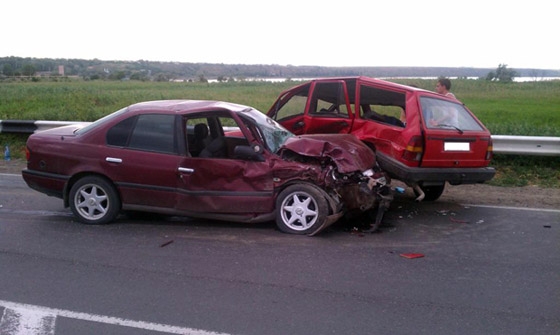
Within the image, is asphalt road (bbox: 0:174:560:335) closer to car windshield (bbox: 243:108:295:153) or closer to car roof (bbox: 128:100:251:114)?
car windshield (bbox: 243:108:295:153)

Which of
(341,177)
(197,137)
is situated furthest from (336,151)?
(197,137)

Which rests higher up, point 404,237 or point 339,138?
point 339,138

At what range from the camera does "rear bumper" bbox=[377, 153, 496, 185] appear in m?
7.87

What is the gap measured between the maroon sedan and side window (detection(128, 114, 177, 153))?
0.5 inches

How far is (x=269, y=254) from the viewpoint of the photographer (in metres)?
6.32

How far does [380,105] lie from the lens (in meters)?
9.01

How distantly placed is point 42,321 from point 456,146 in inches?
216

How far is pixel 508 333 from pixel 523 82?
39.3 m

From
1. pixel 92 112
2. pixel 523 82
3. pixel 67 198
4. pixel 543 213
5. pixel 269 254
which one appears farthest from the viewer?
pixel 523 82

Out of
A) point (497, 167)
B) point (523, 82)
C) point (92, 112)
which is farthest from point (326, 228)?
point (523, 82)

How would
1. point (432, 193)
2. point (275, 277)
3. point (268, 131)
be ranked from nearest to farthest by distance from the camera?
point (275, 277) → point (268, 131) → point (432, 193)

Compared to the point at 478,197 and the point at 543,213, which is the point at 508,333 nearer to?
the point at 543,213

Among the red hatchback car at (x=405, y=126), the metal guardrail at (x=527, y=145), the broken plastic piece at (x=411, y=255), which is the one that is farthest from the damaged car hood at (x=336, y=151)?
the metal guardrail at (x=527, y=145)

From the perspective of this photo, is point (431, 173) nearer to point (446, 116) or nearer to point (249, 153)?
point (446, 116)
